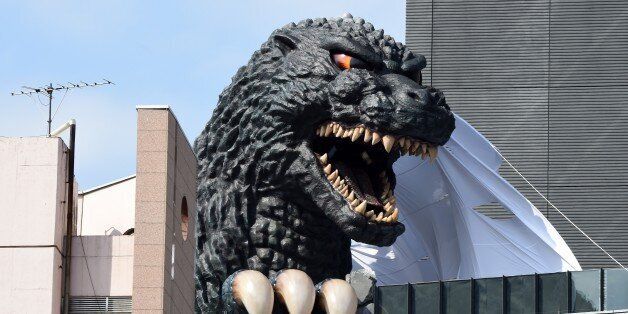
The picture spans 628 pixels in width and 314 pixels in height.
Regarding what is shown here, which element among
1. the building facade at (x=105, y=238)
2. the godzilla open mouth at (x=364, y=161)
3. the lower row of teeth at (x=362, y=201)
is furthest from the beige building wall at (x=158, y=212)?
the lower row of teeth at (x=362, y=201)

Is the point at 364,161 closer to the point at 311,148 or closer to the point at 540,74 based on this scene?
the point at 311,148

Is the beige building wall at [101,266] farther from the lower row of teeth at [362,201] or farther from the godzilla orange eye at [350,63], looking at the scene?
the godzilla orange eye at [350,63]

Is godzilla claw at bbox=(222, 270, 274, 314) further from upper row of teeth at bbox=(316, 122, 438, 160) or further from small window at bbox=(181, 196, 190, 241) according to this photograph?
small window at bbox=(181, 196, 190, 241)

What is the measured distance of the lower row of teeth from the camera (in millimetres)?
21094

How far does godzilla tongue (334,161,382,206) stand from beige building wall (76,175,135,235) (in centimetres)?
2072

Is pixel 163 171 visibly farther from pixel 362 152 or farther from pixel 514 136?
pixel 514 136

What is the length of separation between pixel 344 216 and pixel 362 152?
829 mm

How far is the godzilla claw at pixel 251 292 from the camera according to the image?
20.2 meters

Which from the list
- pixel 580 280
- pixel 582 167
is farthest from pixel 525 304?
pixel 582 167

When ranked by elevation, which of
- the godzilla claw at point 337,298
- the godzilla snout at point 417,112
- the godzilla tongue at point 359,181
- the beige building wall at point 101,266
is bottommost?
the godzilla claw at point 337,298

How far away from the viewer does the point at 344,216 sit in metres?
21.1

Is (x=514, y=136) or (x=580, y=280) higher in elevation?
(x=514, y=136)

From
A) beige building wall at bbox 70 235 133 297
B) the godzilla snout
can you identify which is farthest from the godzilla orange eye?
beige building wall at bbox 70 235 133 297

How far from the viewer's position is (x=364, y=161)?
21.7 m
